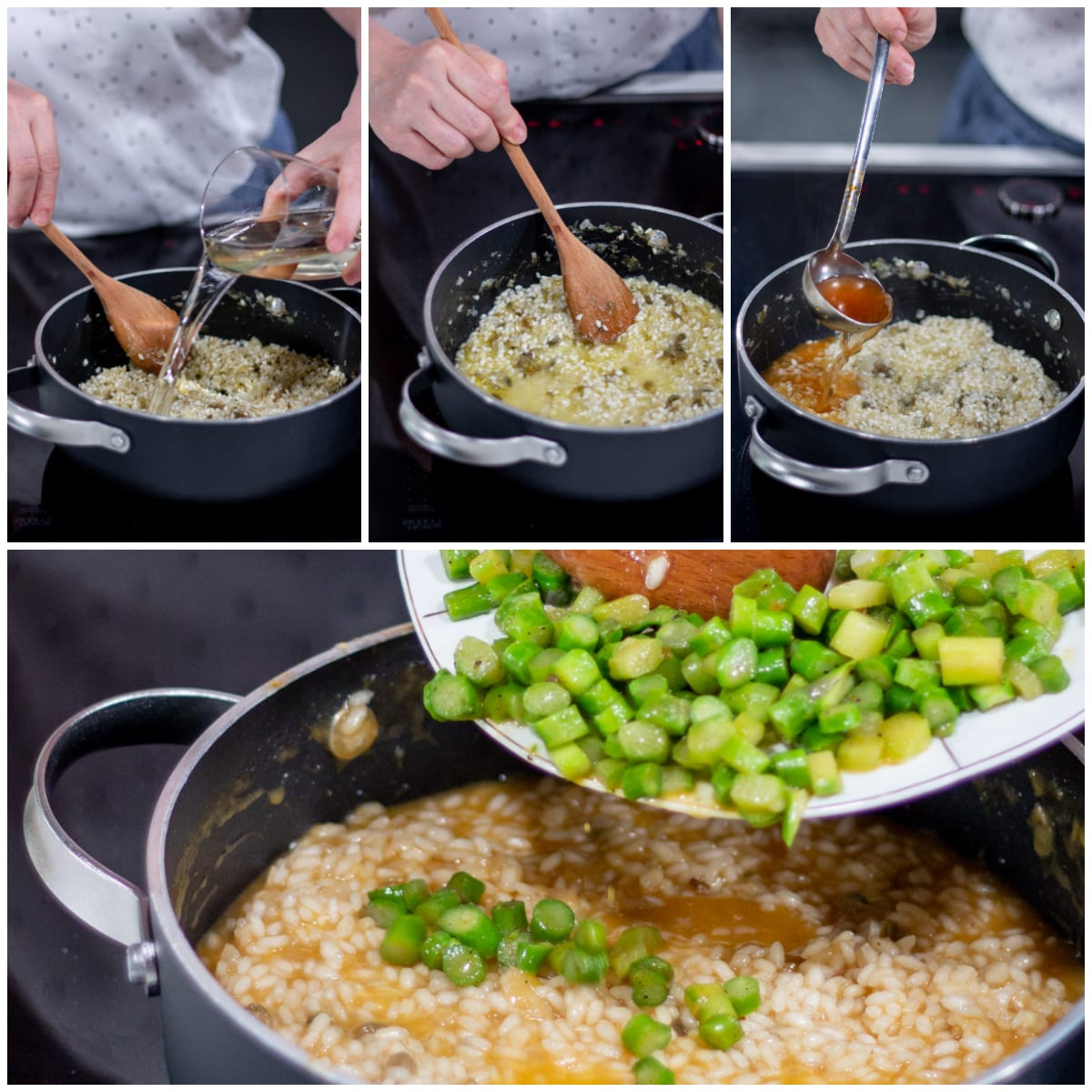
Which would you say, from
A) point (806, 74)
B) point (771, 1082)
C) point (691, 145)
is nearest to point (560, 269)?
point (691, 145)

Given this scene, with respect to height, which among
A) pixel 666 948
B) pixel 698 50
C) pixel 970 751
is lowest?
pixel 666 948

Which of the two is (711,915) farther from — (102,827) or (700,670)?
(102,827)

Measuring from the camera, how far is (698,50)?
1.78 m

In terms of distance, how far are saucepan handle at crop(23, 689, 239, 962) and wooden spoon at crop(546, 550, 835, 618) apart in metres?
0.53

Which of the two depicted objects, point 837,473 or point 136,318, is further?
point 136,318

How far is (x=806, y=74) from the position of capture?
1612mm

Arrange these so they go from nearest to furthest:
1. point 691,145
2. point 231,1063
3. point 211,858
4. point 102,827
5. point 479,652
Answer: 1. point 231,1063
2. point 479,652
3. point 211,858
4. point 691,145
5. point 102,827

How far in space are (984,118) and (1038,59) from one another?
9.5 inches

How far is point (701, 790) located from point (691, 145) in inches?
36.9

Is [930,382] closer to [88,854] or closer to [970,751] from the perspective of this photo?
[970,751]

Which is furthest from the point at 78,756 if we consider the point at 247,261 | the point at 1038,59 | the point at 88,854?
the point at 1038,59

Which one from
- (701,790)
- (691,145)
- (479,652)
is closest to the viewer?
(701,790)

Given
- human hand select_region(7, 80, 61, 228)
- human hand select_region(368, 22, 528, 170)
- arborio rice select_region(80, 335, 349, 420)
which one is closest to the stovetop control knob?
human hand select_region(368, 22, 528, 170)

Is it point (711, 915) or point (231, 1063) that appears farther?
point (711, 915)
